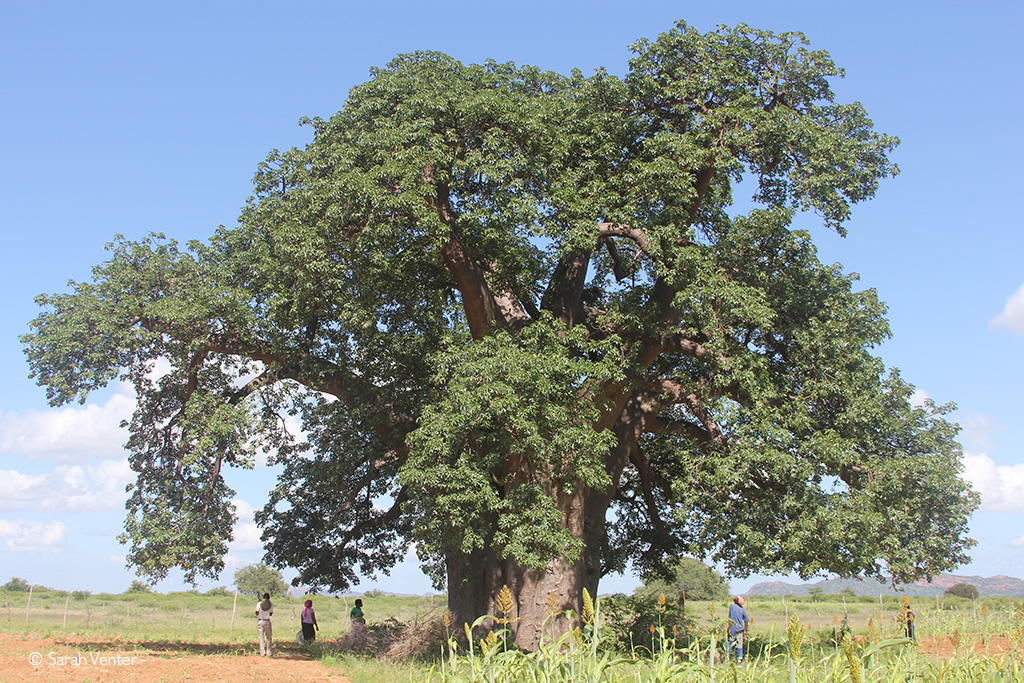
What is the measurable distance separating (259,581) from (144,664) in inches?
1516

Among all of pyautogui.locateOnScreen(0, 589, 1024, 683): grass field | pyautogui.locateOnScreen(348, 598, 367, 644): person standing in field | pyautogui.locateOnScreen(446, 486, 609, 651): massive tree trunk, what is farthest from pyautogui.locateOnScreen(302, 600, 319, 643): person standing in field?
pyautogui.locateOnScreen(446, 486, 609, 651): massive tree trunk

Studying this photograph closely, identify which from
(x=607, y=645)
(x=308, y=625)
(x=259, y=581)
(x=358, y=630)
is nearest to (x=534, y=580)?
(x=607, y=645)

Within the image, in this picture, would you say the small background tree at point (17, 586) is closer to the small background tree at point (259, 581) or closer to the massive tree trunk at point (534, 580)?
the small background tree at point (259, 581)

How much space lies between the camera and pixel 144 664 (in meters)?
11.2

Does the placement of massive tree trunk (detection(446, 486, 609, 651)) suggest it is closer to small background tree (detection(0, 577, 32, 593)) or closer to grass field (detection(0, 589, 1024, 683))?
grass field (detection(0, 589, 1024, 683))

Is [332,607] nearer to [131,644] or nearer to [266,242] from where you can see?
[131,644]

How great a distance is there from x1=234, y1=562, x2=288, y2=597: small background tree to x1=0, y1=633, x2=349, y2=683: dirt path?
33.5m

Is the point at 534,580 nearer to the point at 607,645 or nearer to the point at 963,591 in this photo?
the point at 607,645

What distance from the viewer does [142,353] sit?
14000 millimetres

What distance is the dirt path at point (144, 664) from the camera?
394 inches

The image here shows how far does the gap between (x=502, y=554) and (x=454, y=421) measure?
6.66 ft

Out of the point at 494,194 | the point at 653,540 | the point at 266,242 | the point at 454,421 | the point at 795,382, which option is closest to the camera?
the point at 454,421

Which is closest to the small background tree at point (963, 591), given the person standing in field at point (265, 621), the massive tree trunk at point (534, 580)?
the massive tree trunk at point (534, 580)

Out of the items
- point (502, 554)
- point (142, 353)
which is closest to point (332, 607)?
point (142, 353)
